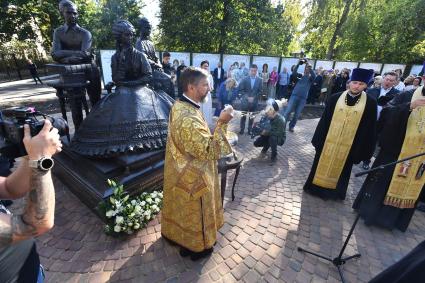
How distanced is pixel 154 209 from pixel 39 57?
87.1ft

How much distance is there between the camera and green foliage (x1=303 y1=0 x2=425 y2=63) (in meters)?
18.7

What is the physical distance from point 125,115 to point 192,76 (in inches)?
86.0

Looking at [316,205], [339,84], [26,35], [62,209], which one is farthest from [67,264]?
[26,35]

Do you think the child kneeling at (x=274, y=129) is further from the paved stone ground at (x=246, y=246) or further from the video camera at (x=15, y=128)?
the video camera at (x=15, y=128)

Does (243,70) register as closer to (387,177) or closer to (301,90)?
(301,90)

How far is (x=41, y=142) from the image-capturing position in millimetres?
1242

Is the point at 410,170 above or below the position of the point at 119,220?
above

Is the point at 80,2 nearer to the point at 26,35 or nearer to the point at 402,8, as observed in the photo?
the point at 26,35

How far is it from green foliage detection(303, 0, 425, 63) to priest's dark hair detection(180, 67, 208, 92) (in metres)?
22.4

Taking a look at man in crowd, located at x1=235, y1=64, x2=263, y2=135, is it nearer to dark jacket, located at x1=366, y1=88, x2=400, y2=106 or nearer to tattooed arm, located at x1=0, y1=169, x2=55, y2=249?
dark jacket, located at x1=366, y1=88, x2=400, y2=106

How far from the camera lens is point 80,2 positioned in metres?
19.9

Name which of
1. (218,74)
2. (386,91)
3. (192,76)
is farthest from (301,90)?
(192,76)

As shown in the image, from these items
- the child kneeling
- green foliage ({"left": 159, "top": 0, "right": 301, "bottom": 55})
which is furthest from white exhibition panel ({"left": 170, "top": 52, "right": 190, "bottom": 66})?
the child kneeling

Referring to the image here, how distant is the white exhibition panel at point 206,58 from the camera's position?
1318 cm
